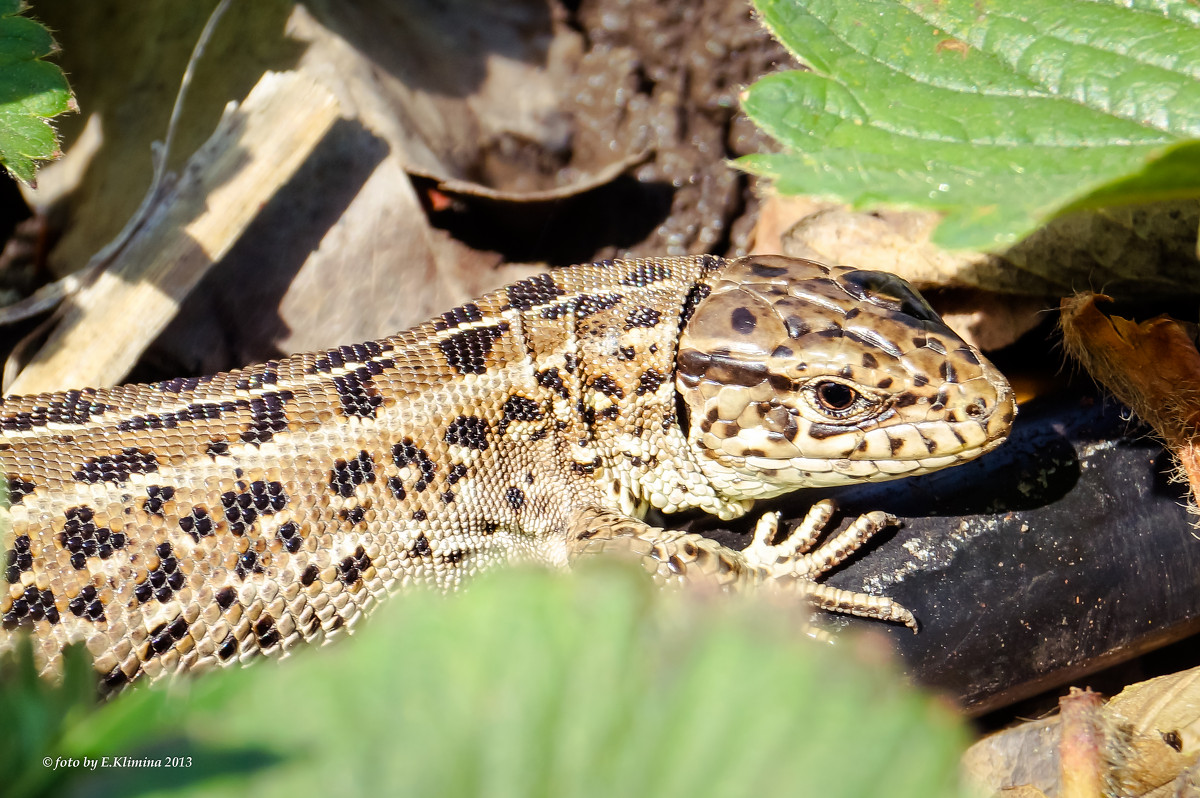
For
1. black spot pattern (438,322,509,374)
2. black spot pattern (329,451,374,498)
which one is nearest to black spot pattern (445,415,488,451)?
black spot pattern (438,322,509,374)

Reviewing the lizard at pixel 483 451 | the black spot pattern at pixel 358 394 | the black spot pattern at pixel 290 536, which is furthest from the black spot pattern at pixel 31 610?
the black spot pattern at pixel 358 394

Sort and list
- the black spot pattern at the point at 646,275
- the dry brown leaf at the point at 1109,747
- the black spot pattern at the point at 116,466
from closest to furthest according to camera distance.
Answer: the dry brown leaf at the point at 1109,747 → the black spot pattern at the point at 116,466 → the black spot pattern at the point at 646,275

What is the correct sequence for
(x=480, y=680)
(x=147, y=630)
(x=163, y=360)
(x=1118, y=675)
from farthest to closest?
1. (x=163, y=360)
2. (x=1118, y=675)
3. (x=147, y=630)
4. (x=480, y=680)

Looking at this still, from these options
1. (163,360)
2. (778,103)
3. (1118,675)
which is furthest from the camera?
(163,360)

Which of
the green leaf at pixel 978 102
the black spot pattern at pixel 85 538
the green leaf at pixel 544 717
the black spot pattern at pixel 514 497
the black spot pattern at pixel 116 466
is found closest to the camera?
the green leaf at pixel 544 717

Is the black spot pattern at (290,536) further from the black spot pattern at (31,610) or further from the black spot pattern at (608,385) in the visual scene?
the black spot pattern at (608,385)

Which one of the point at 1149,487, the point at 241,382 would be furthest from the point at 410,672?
the point at 1149,487

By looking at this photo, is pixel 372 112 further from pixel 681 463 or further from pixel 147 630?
pixel 147 630
